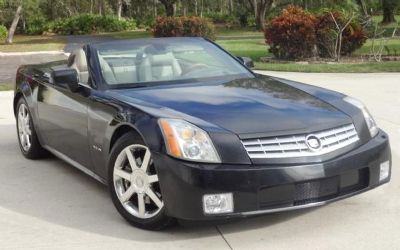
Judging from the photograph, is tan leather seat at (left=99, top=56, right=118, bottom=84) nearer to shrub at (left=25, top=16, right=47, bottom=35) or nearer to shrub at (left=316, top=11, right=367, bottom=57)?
shrub at (left=316, top=11, right=367, bottom=57)

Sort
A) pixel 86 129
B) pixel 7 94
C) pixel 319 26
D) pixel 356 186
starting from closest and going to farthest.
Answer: pixel 356 186 < pixel 86 129 < pixel 7 94 < pixel 319 26

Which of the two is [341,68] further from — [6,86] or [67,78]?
[67,78]

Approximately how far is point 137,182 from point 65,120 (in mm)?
1433

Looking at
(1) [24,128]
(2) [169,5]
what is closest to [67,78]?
(1) [24,128]

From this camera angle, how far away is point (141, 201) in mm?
4352

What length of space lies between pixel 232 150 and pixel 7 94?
905cm

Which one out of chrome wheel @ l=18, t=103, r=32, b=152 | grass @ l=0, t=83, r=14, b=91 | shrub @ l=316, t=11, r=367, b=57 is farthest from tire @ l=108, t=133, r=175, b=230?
shrub @ l=316, t=11, r=367, b=57

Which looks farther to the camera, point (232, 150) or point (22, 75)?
point (22, 75)

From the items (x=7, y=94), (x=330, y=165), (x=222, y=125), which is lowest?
(x=7, y=94)

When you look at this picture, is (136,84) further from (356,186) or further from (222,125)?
(356,186)

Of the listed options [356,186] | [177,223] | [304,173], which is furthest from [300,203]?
[177,223]

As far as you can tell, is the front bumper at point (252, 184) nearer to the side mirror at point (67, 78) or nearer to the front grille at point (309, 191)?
the front grille at point (309, 191)

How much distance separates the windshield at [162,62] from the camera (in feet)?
17.3

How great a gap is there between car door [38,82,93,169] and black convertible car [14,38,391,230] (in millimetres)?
17
